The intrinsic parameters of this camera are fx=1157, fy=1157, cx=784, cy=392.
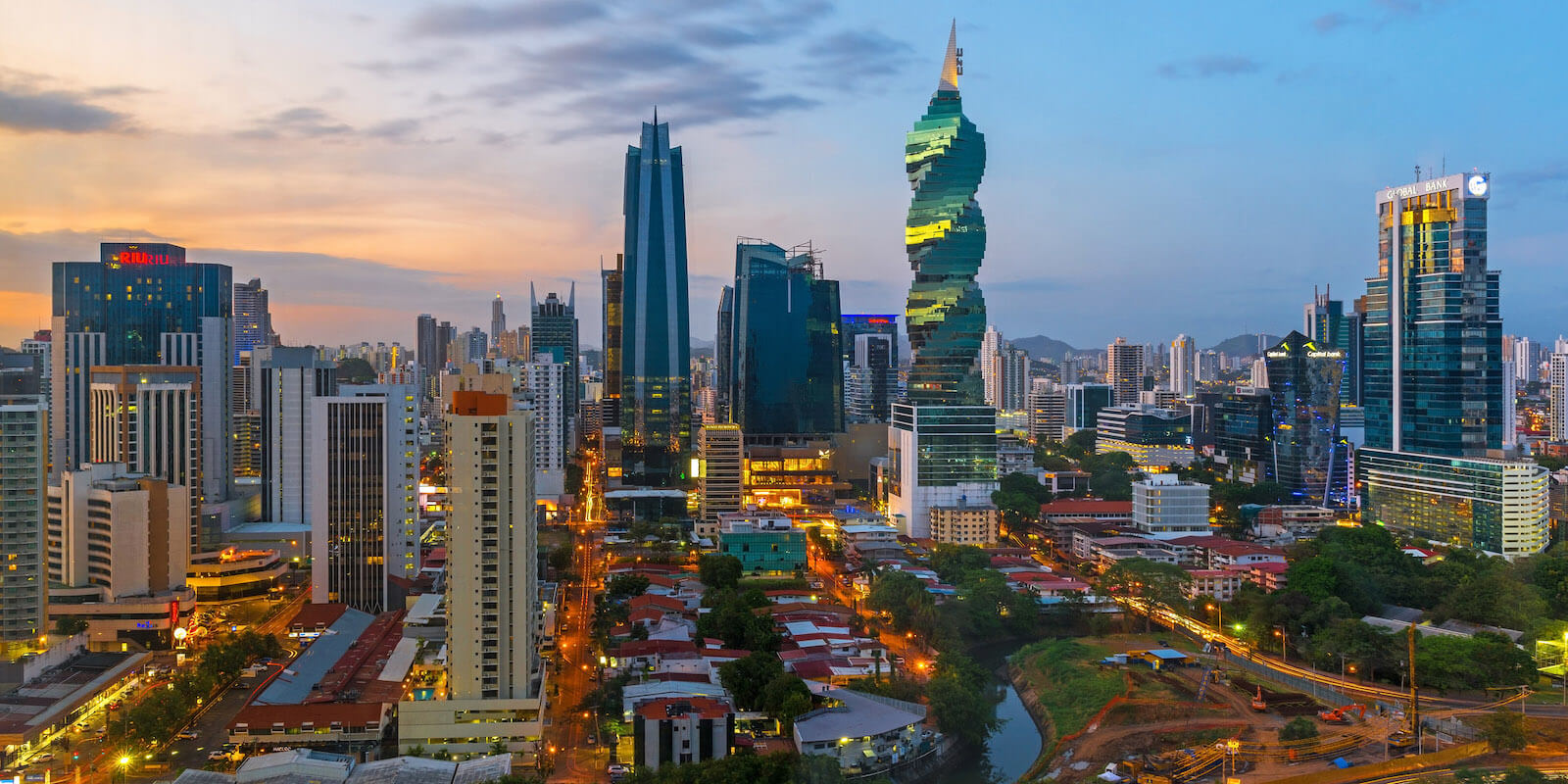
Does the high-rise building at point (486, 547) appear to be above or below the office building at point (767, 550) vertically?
above

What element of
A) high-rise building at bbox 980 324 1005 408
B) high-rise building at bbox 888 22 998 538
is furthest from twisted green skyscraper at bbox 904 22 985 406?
high-rise building at bbox 980 324 1005 408

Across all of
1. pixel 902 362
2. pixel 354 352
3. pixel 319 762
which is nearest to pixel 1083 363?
pixel 902 362

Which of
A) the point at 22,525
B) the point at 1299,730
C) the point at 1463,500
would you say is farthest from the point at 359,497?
the point at 1463,500

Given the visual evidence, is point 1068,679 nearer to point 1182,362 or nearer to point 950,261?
point 950,261

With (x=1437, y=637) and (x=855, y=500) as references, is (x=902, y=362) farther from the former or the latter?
(x=1437, y=637)

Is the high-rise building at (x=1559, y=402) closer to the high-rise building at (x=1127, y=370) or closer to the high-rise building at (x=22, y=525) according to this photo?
the high-rise building at (x=1127, y=370)

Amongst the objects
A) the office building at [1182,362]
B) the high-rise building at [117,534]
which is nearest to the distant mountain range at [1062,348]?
the office building at [1182,362]
